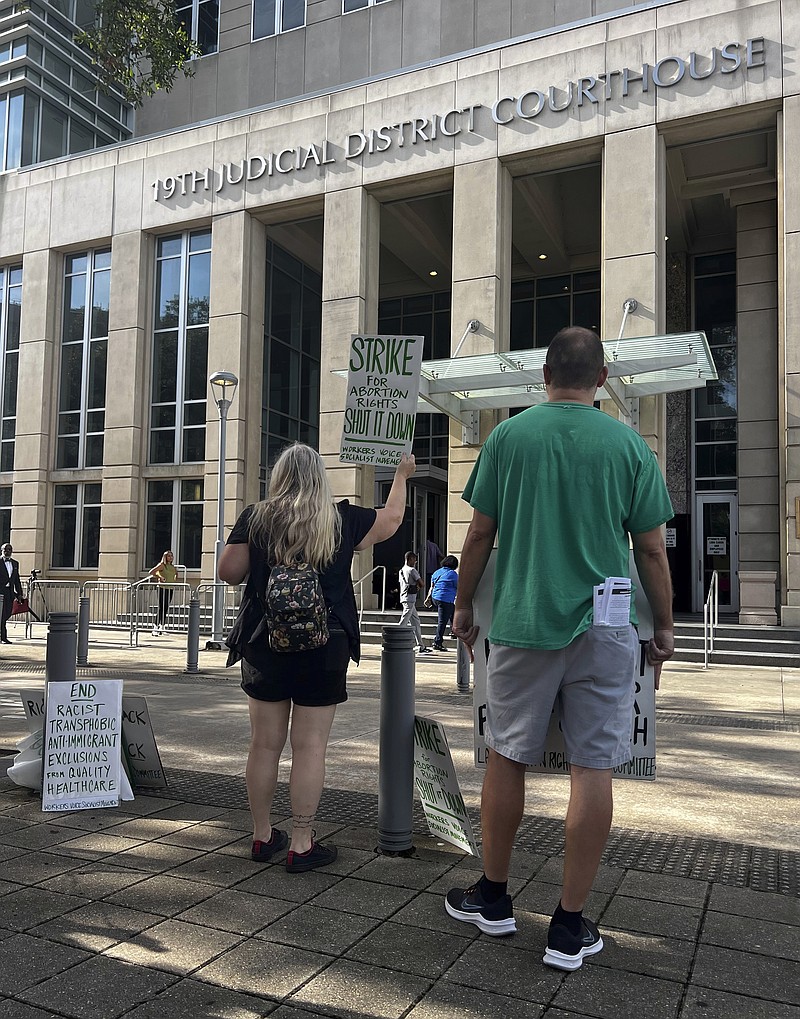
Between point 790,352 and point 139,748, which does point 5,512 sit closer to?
point 790,352

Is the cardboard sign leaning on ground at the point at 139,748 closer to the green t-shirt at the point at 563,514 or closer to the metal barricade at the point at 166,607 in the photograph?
the green t-shirt at the point at 563,514

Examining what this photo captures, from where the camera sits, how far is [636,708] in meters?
3.43

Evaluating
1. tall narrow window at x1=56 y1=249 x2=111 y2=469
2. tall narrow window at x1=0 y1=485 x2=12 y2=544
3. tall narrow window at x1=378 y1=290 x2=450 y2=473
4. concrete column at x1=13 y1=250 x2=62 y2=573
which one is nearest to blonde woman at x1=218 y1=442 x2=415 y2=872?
tall narrow window at x1=56 y1=249 x2=111 y2=469

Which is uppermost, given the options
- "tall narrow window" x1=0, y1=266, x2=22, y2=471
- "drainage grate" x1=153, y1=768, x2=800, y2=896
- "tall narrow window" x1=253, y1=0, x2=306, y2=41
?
"tall narrow window" x1=253, y1=0, x2=306, y2=41

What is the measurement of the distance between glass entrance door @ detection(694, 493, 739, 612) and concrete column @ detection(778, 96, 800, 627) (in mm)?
4921

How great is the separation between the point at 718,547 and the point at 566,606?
843 inches

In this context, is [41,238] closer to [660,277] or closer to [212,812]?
[660,277]

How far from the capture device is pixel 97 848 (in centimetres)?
407

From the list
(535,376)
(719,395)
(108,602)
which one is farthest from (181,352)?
(719,395)

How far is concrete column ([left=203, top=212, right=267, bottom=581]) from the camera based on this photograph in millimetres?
22078

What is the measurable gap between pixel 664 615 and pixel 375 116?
68.0ft

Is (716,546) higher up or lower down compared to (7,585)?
higher up

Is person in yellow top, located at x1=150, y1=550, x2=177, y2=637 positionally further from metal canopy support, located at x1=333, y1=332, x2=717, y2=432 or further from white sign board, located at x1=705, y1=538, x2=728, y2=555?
white sign board, located at x1=705, y1=538, x2=728, y2=555

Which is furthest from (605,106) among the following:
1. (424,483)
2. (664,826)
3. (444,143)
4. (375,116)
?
(664,826)
